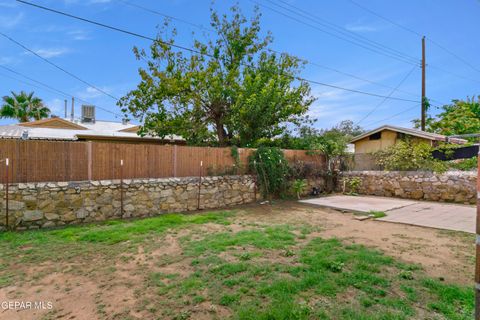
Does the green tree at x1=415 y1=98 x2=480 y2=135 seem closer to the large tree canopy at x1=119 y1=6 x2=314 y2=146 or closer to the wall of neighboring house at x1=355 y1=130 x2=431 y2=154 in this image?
the wall of neighboring house at x1=355 y1=130 x2=431 y2=154

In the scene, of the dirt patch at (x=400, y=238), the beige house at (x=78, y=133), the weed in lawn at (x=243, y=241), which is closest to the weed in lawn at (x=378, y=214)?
the dirt patch at (x=400, y=238)

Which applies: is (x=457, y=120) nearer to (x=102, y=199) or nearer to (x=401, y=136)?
(x=401, y=136)

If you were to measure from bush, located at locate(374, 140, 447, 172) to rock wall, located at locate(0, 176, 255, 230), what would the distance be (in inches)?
310

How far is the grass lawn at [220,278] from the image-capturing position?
2785 millimetres

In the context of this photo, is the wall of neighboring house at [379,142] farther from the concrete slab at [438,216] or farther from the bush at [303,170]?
the concrete slab at [438,216]

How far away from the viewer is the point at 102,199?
7.19 m

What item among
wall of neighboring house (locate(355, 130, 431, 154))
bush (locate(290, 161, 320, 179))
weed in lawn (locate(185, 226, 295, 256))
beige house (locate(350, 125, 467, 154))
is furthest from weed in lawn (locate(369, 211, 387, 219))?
wall of neighboring house (locate(355, 130, 431, 154))

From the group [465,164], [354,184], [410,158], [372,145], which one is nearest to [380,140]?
[372,145]

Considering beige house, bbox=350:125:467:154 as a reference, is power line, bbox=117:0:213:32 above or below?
above

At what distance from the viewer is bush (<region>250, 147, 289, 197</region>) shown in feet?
35.5

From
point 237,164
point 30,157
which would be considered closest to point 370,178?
point 237,164

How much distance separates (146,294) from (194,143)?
34.8 ft

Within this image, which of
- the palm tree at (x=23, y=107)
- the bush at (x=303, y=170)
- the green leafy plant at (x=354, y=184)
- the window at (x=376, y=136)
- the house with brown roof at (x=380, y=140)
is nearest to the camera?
the bush at (x=303, y=170)

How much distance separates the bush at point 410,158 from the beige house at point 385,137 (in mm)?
542
